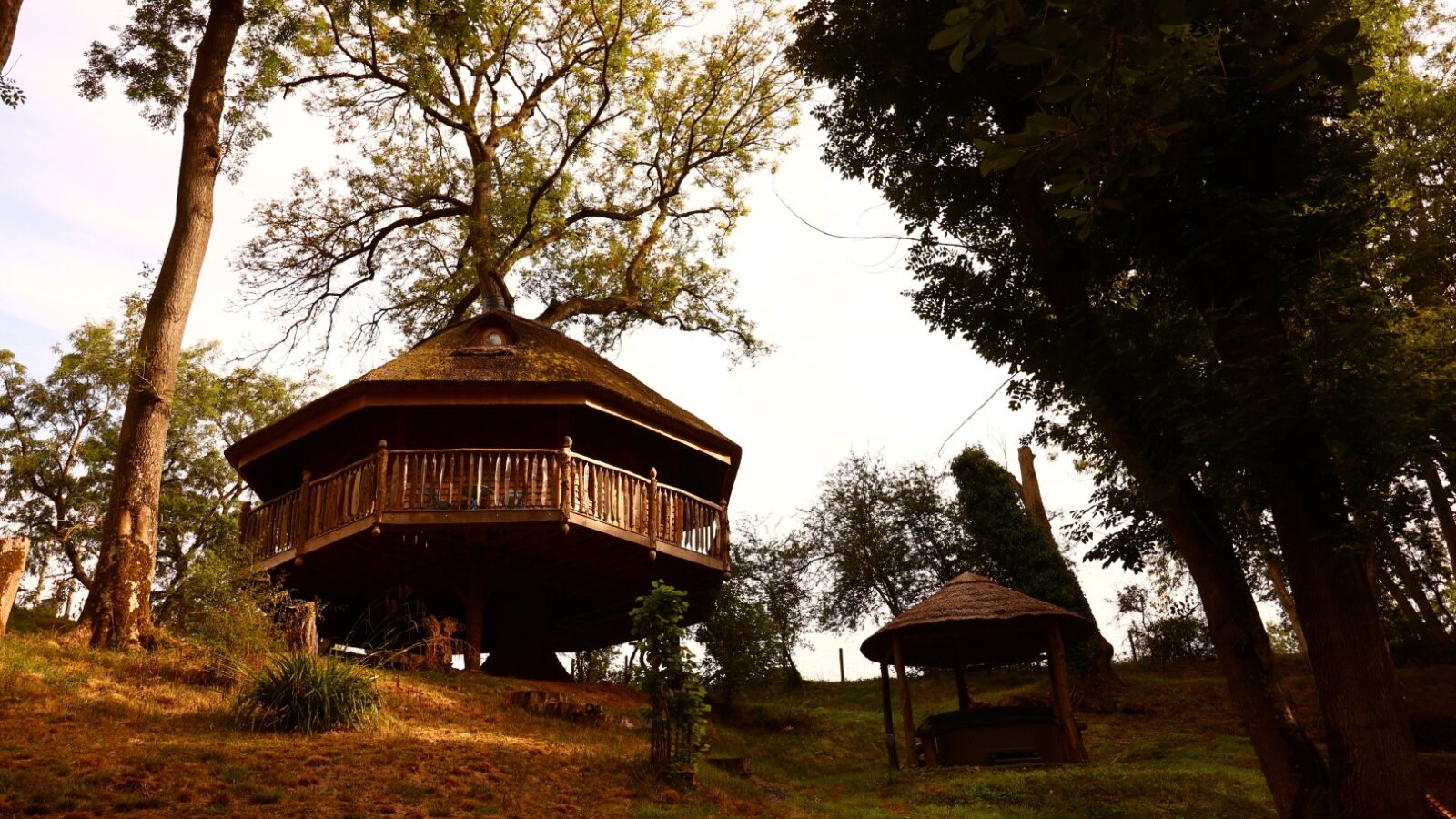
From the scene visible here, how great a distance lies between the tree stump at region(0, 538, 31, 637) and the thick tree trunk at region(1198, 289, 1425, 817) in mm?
12694

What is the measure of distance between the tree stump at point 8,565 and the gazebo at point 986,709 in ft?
36.8

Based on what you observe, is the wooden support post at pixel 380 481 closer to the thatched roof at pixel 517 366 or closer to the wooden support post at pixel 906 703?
the thatched roof at pixel 517 366

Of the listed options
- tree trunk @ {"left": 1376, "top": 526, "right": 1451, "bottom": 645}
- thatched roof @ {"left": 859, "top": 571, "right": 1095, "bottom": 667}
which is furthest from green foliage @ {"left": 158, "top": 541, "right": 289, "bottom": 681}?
tree trunk @ {"left": 1376, "top": 526, "right": 1451, "bottom": 645}

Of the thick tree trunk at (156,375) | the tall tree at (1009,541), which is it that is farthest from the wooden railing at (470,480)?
the tall tree at (1009,541)

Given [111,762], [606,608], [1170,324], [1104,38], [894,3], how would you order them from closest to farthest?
[1104,38], [111,762], [1170,324], [894,3], [606,608]

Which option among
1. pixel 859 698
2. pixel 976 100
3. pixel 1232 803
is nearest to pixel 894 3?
pixel 976 100

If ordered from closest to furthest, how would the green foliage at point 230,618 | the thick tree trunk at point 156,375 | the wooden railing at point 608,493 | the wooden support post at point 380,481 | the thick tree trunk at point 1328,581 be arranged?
the thick tree trunk at point 1328,581 → the green foliage at point 230,618 → the thick tree trunk at point 156,375 → the wooden support post at point 380,481 → the wooden railing at point 608,493

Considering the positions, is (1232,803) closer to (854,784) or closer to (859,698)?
(854,784)

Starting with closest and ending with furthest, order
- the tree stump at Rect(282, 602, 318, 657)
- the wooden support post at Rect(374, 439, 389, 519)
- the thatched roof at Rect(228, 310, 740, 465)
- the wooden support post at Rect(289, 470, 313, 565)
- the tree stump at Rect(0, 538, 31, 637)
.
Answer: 1. the tree stump at Rect(0, 538, 31, 637)
2. the tree stump at Rect(282, 602, 318, 657)
3. the wooden support post at Rect(374, 439, 389, 519)
4. the wooden support post at Rect(289, 470, 313, 565)
5. the thatched roof at Rect(228, 310, 740, 465)

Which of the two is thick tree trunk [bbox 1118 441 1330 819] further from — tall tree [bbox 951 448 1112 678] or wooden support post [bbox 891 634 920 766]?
tall tree [bbox 951 448 1112 678]

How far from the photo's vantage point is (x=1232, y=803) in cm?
1191

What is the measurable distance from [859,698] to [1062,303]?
1859 centimetres

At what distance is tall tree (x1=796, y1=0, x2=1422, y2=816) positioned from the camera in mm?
7246

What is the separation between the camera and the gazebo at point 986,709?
15.3 metres
